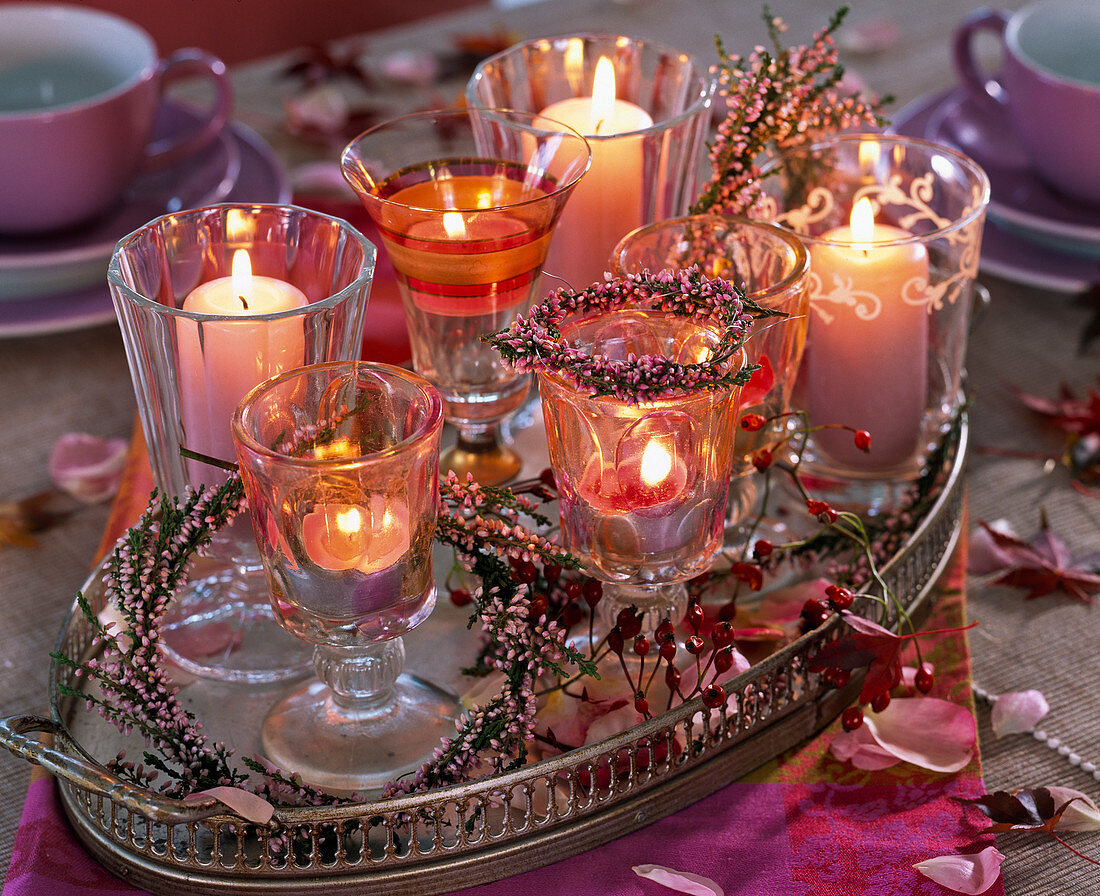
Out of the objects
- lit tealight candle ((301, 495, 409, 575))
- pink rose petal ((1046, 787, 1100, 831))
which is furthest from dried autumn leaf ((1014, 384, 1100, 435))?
lit tealight candle ((301, 495, 409, 575))

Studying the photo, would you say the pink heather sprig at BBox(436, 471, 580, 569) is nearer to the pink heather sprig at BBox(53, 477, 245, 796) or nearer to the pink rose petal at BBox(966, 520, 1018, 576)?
the pink heather sprig at BBox(53, 477, 245, 796)

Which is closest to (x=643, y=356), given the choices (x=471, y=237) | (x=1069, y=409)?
(x=471, y=237)

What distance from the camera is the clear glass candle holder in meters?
0.54

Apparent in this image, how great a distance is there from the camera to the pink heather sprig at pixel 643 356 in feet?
1.66

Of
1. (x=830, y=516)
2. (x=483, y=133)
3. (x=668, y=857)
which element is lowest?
(x=668, y=857)

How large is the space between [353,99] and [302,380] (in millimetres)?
830

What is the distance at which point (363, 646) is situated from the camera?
0.56m

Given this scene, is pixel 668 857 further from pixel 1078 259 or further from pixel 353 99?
pixel 353 99

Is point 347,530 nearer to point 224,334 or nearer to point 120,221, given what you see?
point 224,334

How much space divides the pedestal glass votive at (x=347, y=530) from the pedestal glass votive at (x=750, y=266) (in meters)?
0.18

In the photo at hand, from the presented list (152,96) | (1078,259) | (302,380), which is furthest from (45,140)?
(1078,259)

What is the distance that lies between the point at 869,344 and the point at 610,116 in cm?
23

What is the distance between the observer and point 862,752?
24.5 inches

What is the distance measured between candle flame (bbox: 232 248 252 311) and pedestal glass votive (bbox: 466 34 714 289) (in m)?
0.19
